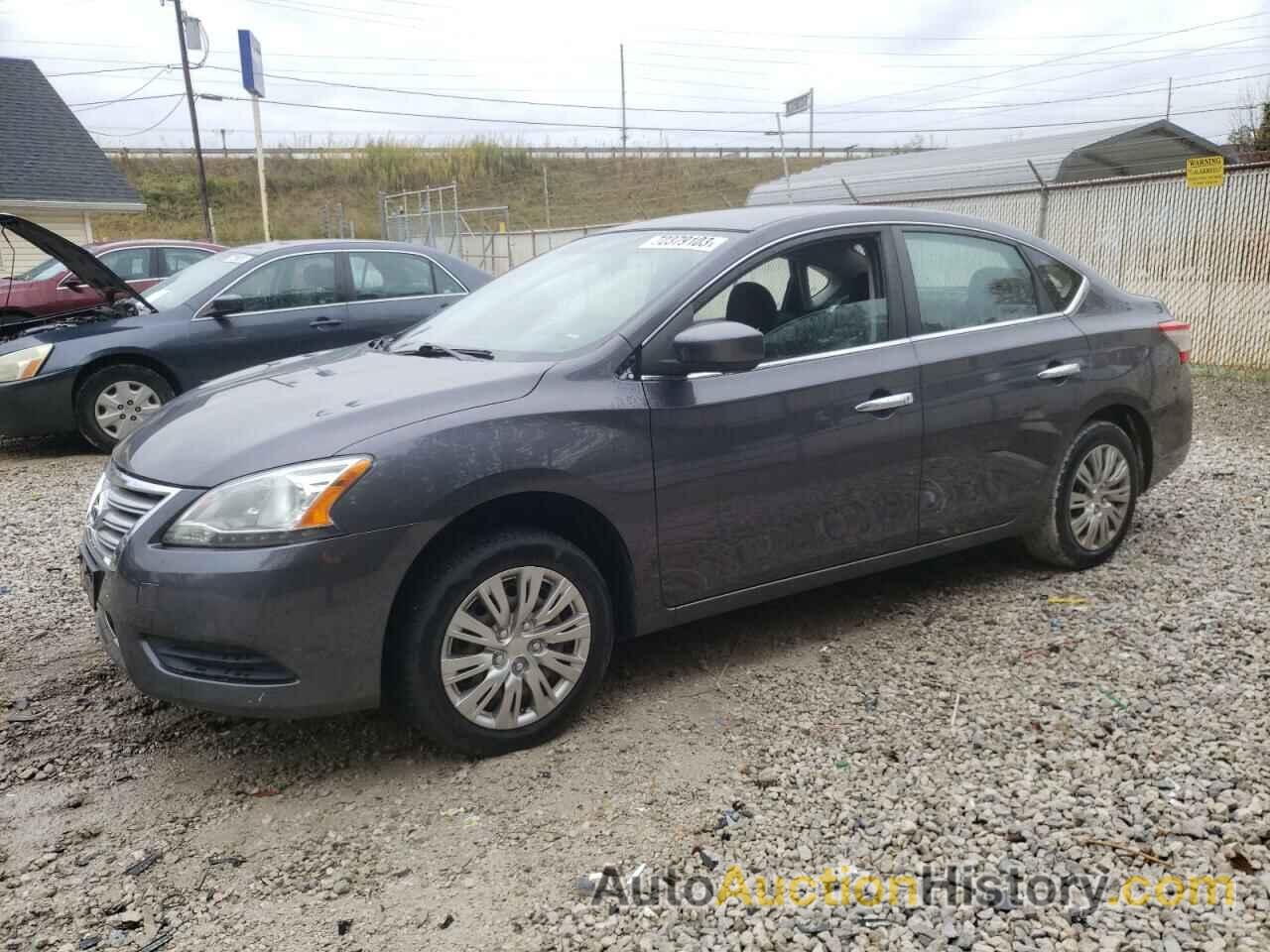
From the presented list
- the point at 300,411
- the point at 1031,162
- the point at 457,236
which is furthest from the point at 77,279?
the point at 457,236

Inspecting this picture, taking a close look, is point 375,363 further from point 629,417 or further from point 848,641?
point 848,641

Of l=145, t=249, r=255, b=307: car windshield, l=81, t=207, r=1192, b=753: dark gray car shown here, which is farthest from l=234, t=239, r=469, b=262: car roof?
l=81, t=207, r=1192, b=753: dark gray car

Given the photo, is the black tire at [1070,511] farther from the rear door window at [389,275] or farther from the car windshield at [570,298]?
the rear door window at [389,275]

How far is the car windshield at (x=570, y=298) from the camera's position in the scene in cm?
371

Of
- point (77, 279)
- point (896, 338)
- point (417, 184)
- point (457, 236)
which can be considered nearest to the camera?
point (896, 338)

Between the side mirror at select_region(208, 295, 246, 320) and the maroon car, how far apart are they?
5.63 feet

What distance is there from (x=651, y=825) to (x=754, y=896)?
1.36 ft

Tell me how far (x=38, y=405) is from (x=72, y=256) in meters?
1.20

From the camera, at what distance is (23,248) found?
2127cm

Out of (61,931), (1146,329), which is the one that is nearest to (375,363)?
(61,931)

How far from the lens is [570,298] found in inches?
157

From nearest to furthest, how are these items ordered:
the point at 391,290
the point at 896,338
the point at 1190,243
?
the point at 896,338 → the point at 391,290 → the point at 1190,243

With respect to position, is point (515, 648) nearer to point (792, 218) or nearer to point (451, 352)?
point (451, 352)

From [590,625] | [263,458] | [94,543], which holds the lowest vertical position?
[590,625]
